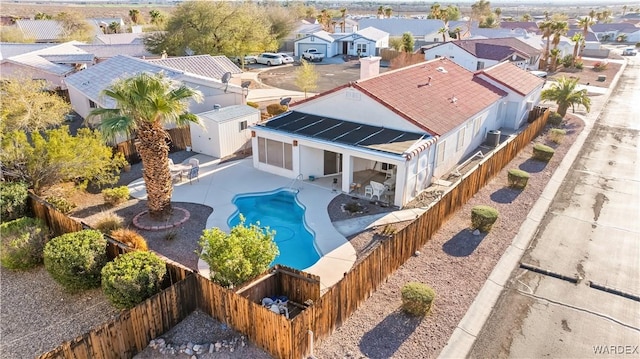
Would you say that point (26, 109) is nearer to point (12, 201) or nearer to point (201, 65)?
point (12, 201)

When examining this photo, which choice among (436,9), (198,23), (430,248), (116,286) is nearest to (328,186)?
(430,248)

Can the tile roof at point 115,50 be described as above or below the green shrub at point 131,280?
above

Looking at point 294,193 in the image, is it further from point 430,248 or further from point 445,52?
point 445,52

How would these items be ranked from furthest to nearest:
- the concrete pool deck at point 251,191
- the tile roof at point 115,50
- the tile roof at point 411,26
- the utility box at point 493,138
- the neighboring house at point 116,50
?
the tile roof at point 411,26 < the tile roof at point 115,50 < the neighboring house at point 116,50 < the utility box at point 493,138 < the concrete pool deck at point 251,191

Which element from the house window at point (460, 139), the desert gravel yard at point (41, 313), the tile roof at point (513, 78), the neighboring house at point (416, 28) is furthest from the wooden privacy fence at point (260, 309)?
the neighboring house at point (416, 28)

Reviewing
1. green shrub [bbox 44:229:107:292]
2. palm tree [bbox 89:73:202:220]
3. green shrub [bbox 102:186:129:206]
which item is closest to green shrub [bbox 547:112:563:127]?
palm tree [bbox 89:73:202:220]

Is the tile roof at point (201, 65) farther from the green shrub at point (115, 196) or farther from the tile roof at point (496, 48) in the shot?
the tile roof at point (496, 48)

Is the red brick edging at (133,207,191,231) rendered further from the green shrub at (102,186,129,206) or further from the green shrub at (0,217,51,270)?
the green shrub at (0,217,51,270)
